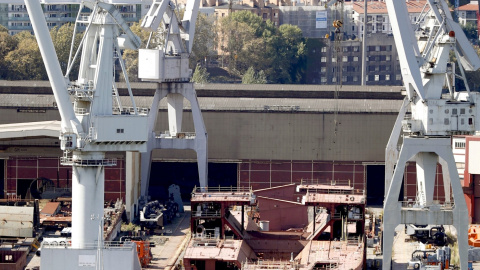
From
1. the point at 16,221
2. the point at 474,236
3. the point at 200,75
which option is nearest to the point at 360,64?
the point at 200,75

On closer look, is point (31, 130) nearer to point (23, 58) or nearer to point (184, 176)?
point (184, 176)

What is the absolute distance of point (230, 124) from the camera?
348 ft

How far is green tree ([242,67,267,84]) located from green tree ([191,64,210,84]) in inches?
136

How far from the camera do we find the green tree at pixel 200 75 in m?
164

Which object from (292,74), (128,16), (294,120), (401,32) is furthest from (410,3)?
(401,32)

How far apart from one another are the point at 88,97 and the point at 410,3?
124071 millimetres

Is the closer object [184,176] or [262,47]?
[184,176]

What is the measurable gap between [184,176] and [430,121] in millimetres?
27284

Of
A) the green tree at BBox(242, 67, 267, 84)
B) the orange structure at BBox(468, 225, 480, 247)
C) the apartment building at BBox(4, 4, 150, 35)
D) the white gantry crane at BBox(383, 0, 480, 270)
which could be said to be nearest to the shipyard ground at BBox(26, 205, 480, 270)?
the orange structure at BBox(468, 225, 480, 247)

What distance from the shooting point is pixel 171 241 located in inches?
3666

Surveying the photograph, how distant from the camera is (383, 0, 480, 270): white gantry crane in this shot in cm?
8644

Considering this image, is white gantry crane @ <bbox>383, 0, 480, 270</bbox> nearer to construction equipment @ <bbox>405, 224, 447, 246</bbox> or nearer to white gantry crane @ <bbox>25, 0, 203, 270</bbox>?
construction equipment @ <bbox>405, 224, 447, 246</bbox>

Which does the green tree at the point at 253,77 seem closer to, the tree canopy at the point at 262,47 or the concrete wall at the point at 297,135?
the tree canopy at the point at 262,47

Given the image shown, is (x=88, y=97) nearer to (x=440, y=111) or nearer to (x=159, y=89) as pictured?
(x=440, y=111)
